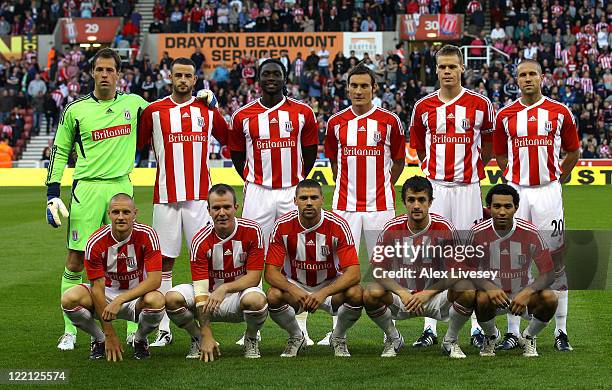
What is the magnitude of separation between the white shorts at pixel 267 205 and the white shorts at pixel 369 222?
429 mm

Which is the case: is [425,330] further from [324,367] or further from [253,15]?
[253,15]

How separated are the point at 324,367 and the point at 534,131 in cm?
231

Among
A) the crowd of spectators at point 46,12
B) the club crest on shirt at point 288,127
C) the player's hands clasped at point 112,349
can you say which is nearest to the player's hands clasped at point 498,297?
the club crest on shirt at point 288,127

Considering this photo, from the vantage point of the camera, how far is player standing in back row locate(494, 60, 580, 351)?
7562 millimetres

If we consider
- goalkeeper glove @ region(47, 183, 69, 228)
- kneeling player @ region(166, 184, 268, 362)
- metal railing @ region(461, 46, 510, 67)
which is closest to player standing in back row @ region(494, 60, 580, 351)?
kneeling player @ region(166, 184, 268, 362)

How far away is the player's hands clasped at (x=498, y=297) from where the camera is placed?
681 cm

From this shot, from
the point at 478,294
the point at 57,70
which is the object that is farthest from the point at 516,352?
the point at 57,70

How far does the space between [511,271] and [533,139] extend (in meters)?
1.06

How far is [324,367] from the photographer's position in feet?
21.9

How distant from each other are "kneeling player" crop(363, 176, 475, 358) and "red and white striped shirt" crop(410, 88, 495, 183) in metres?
0.67

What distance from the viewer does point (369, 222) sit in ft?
25.7

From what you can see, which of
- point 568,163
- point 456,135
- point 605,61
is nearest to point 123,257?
point 456,135

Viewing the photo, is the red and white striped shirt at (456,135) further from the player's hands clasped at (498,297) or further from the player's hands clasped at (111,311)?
the player's hands clasped at (111,311)

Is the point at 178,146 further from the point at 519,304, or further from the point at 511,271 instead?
the point at 519,304
